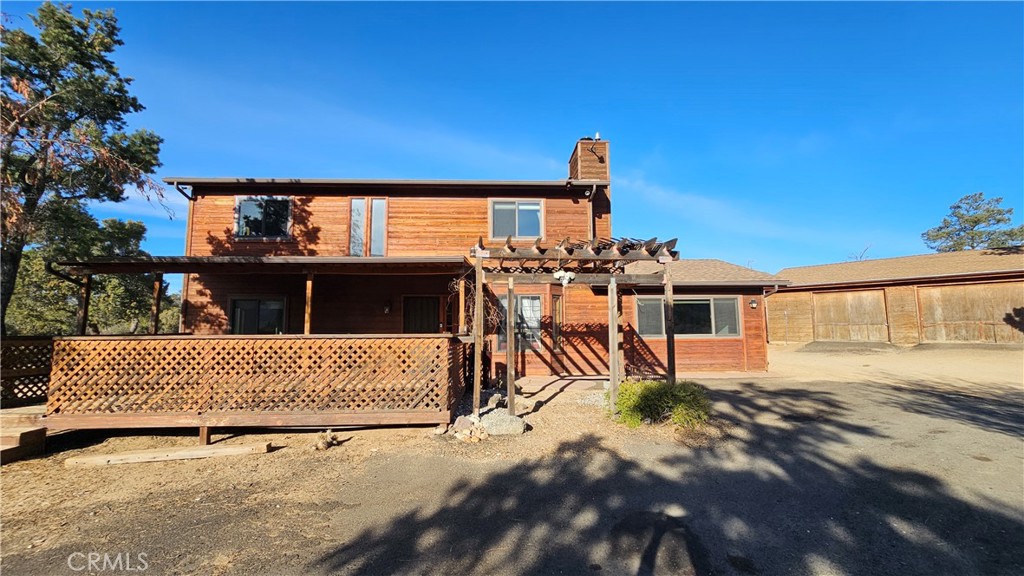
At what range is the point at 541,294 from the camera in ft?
40.3

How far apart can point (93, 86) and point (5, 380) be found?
1090cm

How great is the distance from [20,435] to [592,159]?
1321 cm

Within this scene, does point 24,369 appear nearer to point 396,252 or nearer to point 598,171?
point 396,252

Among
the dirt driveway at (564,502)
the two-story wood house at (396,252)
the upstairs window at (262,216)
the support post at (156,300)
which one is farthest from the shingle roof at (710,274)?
the support post at (156,300)

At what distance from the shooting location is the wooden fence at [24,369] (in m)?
7.49

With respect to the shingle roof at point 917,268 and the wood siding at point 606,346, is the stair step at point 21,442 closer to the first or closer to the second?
the wood siding at point 606,346

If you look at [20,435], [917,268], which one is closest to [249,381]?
[20,435]

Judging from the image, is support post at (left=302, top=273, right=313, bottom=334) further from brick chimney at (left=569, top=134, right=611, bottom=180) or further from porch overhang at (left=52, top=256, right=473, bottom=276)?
brick chimney at (left=569, top=134, right=611, bottom=180)

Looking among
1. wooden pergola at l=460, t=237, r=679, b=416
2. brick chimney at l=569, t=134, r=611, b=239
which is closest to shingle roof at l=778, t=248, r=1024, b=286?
brick chimney at l=569, t=134, r=611, b=239

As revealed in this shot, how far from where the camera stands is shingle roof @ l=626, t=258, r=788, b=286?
1281 centimetres

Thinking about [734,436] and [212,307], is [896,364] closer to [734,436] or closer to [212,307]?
[734,436]

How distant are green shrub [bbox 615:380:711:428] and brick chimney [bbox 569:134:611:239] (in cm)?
671

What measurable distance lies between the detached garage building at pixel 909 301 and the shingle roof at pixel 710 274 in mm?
8498

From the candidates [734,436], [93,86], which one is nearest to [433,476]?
[734,436]
